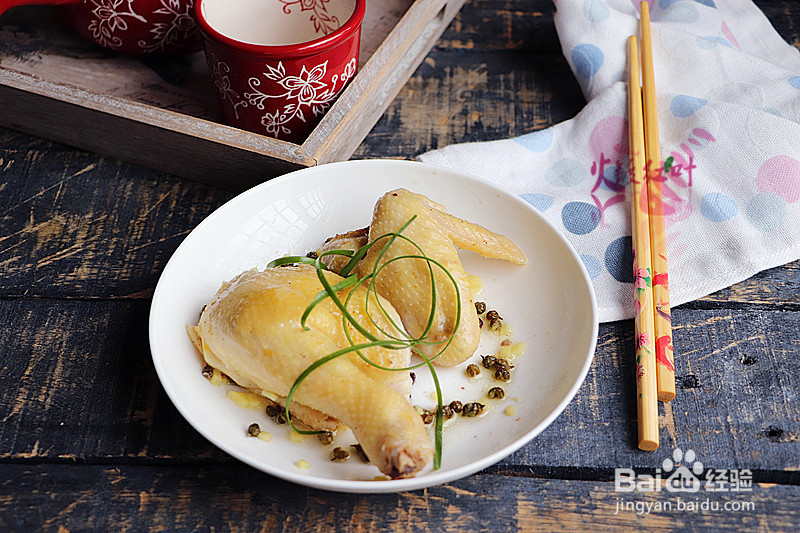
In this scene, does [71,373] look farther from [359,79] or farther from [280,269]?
[359,79]

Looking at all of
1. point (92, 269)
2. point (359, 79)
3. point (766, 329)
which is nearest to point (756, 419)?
point (766, 329)

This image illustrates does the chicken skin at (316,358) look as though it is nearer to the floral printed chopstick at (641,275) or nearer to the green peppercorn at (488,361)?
the green peppercorn at (488,361)

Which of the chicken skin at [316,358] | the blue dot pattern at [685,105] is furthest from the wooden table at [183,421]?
the blue dot pattern at [685,105]

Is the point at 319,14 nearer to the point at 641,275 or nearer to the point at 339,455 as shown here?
the point at 641,275

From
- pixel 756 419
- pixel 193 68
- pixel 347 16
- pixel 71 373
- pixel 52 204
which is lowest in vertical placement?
pixel 756 419

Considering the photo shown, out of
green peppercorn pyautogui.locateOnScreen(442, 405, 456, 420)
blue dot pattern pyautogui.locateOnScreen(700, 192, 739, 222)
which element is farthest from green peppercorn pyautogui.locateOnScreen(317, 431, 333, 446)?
Answer: blue dot pattern pyautogui.locateOnScreen(700, 192, 739, 222)

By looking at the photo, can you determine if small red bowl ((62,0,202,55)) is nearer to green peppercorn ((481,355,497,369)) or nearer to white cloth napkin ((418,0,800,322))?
white cloth napkin ((418,0,800,322))
